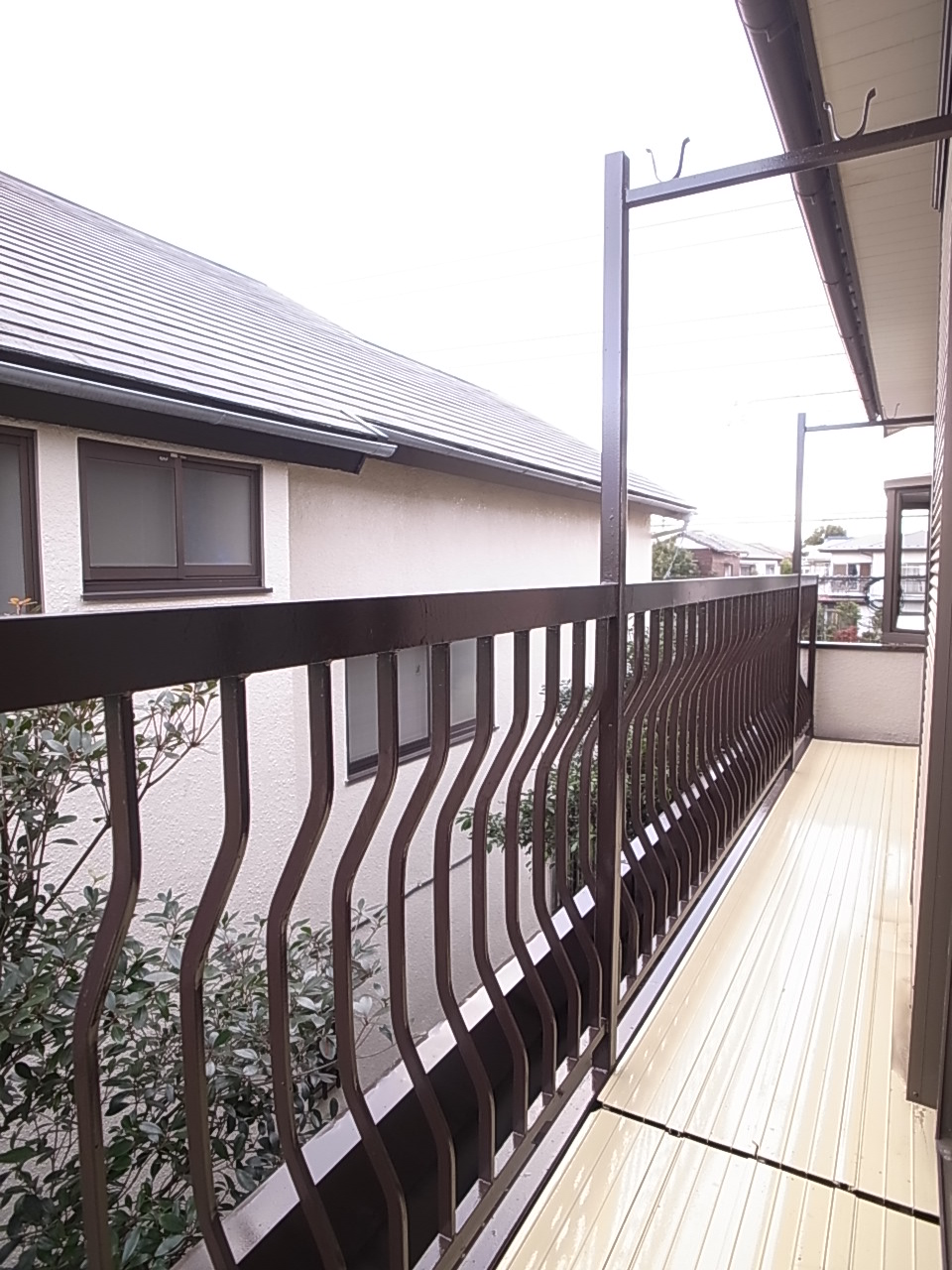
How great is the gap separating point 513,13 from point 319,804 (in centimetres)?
644

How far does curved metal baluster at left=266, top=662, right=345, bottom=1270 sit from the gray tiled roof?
9.19ft

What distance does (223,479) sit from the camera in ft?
13.3

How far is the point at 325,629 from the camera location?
0.77 metres

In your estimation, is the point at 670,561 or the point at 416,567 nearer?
the point at 416,567

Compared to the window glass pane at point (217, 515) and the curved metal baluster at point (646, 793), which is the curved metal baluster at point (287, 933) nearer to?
the curved metal baluster at point (646, 793)

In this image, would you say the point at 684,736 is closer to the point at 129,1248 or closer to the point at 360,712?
the point at 129,1248

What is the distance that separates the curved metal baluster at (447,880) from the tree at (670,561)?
13.2 m

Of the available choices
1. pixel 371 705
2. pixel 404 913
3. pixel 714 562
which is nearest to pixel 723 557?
pixel 714 562

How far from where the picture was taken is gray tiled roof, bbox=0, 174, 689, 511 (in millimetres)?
3354

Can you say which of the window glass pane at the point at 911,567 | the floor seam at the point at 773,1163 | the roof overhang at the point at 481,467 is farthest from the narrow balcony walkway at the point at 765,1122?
the window glass pane at the point at 911,567

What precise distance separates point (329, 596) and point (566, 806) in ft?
4.91

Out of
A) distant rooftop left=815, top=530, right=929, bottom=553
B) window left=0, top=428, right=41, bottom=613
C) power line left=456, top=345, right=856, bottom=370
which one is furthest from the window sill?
distant rooftop left=815, top=530, right=929, bottom=553

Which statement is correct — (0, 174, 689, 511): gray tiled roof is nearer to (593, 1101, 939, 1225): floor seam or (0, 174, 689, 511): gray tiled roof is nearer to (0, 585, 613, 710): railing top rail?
(0, 585, 613, 710): railing top rail

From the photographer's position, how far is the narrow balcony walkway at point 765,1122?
4.09 ft
